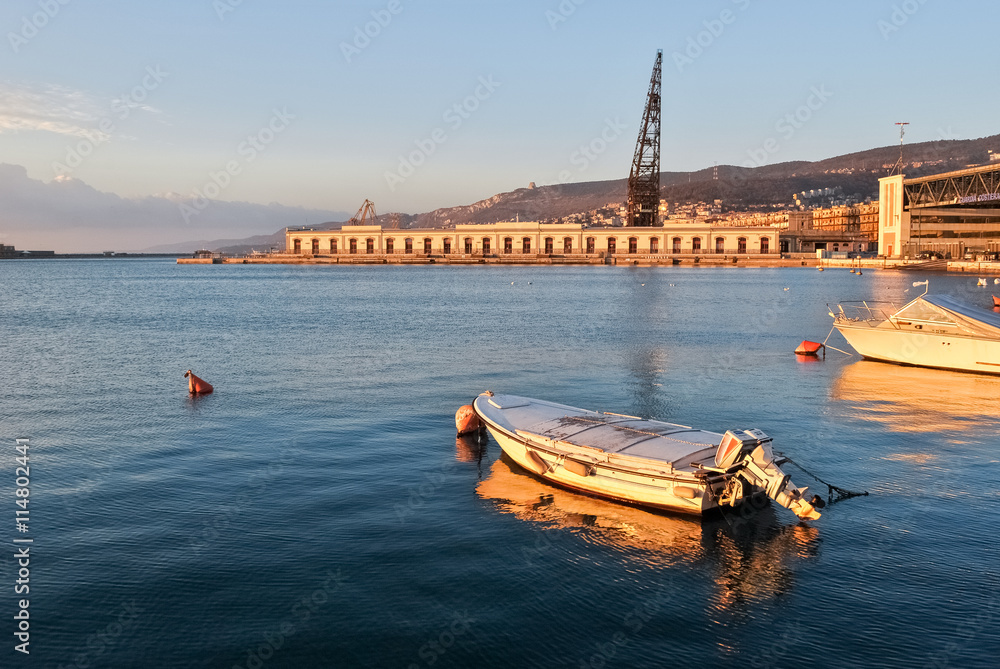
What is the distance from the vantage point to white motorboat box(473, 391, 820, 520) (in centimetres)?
1622

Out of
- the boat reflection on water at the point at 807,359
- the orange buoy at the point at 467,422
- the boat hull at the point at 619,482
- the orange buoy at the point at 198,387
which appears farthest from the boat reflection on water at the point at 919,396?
the orange buoy at the point at 198,387

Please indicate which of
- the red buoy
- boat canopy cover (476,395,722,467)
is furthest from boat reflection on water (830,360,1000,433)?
boat canopy cover (476,395,722,467)

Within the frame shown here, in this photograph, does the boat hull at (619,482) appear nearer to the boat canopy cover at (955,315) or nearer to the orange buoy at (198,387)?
the orange buoy at (198,387)

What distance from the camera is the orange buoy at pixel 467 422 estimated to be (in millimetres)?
23797

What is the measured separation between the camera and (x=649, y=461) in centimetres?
1705

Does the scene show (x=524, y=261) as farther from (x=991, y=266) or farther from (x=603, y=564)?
(x=603, y=564)

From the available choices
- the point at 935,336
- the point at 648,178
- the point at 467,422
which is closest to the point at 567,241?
the point at 648,178

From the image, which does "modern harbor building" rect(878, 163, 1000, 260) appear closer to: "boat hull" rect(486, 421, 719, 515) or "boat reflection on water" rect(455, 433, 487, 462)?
"boat reflection on water" rect(455, 433, 487, 462)

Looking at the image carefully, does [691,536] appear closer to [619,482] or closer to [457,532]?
[619,482]

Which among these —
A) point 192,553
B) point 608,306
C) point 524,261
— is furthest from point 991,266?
point 192,553

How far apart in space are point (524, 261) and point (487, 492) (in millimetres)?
168125

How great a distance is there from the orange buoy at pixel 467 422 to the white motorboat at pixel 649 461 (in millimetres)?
2336

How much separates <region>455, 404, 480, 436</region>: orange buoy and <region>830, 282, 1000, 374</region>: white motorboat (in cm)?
2376

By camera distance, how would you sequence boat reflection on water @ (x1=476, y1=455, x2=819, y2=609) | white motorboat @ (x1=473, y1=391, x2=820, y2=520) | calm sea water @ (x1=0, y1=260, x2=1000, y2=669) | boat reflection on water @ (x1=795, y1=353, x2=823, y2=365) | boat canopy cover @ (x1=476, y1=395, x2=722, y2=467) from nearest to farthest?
calm sea water @ (x1=0, y1=260, x2=1000, y2=669) → boat reflection on water @ (x1=476, y1=455, x2=819, y2=609) → white motorboat @ (x1=473, y1=391, x2=820, y2=520) → boat canopy cover @ (x1=476, y1=395, x2=722, y2=467) → boat reflection on water @ (x1=795, y1=353, x2=823, y2=365)
